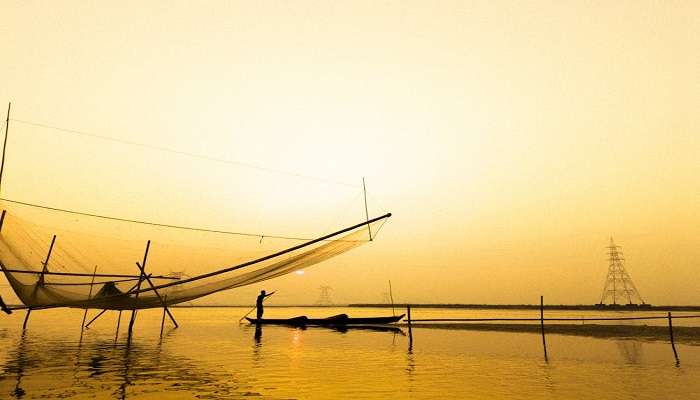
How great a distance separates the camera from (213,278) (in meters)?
16.5

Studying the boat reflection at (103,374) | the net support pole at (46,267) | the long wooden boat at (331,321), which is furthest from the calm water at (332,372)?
the long wooden boat at (331,321)

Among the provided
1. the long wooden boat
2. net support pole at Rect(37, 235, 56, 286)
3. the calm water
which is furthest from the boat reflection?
the long wooden boat

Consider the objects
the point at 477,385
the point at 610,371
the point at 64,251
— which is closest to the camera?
the point at 477,385

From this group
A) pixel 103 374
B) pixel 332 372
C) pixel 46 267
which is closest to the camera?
pixel 103 374

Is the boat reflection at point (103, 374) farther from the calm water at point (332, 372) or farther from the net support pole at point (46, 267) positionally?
the net support pole at point (46, 267)

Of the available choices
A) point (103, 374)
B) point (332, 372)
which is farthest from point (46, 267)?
point (332, 372)

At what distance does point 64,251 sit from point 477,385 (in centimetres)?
1634

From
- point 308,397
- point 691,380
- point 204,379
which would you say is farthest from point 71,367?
point 691,380

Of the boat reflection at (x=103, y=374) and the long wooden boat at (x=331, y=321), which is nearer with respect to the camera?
the boat reflection at (x=103, y=374)

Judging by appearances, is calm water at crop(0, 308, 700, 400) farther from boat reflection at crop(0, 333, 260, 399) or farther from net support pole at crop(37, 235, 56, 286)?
net support pole at crop(37, 235, 56, 286)

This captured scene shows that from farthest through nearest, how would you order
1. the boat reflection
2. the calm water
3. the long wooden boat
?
1. the long wooden boat
2. the calm water
3. the boat reflection

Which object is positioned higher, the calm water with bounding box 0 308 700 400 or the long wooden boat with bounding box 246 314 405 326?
the long wooden boat with bounding box 246 314 405 326

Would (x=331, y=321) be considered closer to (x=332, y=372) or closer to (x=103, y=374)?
(x=332, y=372)

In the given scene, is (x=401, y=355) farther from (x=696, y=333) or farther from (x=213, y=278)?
(x=696, y=333)
